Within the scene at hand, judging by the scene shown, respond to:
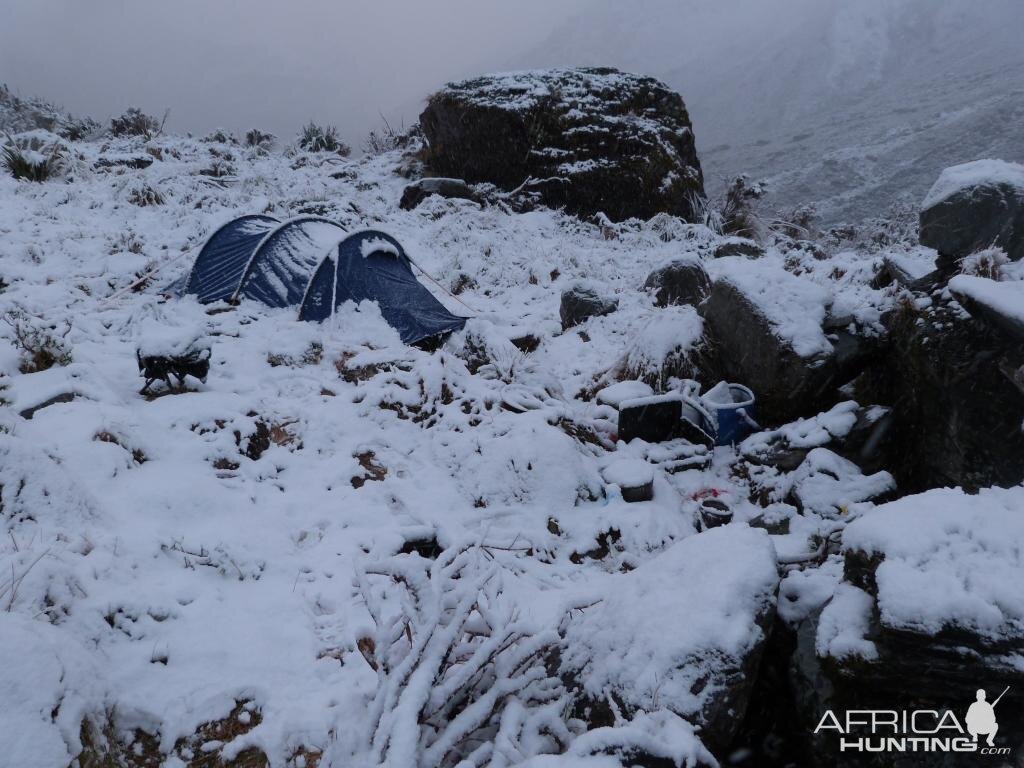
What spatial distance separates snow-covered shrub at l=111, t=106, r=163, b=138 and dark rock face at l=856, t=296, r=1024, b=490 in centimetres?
1775

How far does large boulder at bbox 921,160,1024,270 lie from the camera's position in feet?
13.9

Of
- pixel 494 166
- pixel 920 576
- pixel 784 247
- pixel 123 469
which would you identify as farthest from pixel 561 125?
pixel 920 576

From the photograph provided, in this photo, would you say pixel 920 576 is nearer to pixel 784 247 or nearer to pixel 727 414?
pixel 727 414

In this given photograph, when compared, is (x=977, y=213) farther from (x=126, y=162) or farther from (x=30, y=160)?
(x=126, y=162)

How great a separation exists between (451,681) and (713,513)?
9.36ft

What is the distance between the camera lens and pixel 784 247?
10.5 meters

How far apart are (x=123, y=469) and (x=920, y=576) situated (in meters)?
4.27

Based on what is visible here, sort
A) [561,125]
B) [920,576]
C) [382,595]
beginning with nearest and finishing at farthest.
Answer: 1. [920,576]
2. [382,595]
3. [561,125]

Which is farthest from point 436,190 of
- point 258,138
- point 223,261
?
point 258,138

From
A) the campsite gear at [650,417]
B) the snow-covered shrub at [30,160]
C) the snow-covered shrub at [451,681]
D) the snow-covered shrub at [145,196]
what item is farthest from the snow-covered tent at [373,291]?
the snow-covered shrub at [30,160]

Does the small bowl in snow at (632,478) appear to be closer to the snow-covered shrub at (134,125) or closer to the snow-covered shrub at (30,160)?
the snow-covered shrub at (30,160)

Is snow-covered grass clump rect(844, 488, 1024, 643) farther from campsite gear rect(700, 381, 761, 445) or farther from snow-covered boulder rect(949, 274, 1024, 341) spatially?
campsite gear rect(700, 381, 761, 445)

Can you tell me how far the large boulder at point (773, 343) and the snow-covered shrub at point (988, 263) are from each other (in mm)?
1054

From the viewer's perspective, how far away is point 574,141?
1277cm
